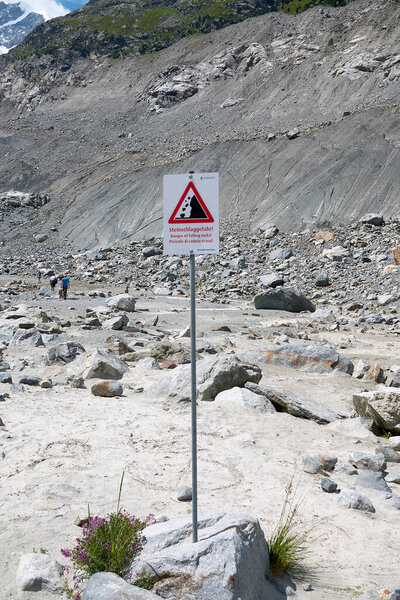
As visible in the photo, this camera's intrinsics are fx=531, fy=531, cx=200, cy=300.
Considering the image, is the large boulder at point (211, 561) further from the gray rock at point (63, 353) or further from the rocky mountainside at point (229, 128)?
the rocky mountainside at point (229, 128)

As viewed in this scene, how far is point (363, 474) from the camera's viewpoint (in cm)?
632

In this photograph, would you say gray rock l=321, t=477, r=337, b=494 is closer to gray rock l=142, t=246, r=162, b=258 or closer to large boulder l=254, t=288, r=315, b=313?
large boulder l=254, t=288, r=315, b=313

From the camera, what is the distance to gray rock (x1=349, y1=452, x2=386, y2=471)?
655cm

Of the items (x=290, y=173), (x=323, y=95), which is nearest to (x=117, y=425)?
(x=290, y=173)

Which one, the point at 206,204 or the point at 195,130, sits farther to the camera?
the point at 195,130

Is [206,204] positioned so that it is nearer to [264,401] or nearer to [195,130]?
[264,401]

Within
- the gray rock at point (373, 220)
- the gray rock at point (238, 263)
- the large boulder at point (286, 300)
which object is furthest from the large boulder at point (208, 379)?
the gray rock at point (373, 220)

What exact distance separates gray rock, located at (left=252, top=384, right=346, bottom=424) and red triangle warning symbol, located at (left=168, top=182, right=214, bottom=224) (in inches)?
204

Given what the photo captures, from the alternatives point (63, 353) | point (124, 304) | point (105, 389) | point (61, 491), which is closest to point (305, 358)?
point (105, 389)

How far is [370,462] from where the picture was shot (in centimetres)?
659

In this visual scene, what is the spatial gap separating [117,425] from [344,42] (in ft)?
219

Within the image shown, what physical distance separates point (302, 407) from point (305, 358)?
371 centimetres

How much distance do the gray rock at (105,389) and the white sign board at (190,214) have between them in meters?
5.63

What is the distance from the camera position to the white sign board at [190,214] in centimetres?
431
